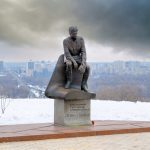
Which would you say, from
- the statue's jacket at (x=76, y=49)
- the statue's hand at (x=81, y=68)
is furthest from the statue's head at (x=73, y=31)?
the statue's hand at (x=81, y=68)

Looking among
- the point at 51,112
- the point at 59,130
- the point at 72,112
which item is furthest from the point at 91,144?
the point at 51,112

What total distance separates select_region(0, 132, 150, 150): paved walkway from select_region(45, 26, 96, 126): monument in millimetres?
1556

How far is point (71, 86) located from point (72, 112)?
2.63ft

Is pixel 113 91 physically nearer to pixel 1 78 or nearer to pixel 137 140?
pixel 1 78

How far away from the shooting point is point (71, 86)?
13547 mm

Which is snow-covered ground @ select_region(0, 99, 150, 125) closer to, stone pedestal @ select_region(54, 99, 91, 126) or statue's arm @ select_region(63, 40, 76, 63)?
stone pedestal @ select_region(54, 99, 91, 126)

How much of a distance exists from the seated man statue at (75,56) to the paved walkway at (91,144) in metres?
2.24

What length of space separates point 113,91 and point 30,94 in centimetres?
583

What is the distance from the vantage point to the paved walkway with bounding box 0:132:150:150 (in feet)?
32.8

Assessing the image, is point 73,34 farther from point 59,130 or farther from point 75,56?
point 59,130

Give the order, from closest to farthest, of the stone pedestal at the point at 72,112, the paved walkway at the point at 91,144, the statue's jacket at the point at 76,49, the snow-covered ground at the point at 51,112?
the paved walkway at the point at 91,144 → the stone pedestal at the point at 72,112 → the statue's jacket at the point at 76,49 → the snow-covered ground at the point at 51,112

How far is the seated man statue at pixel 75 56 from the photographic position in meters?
13.3

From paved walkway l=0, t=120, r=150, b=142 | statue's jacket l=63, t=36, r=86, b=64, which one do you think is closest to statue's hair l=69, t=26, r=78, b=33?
statue's jacket l=63, t=36, r=86, b=64

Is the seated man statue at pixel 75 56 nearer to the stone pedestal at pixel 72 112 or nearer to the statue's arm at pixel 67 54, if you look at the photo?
the statue's arm at pixel 67 54
